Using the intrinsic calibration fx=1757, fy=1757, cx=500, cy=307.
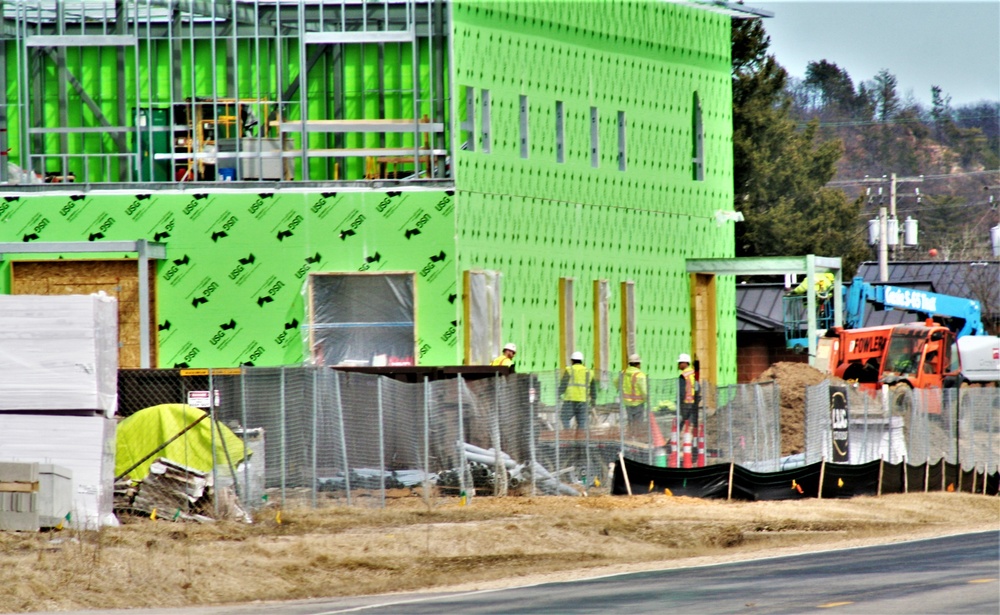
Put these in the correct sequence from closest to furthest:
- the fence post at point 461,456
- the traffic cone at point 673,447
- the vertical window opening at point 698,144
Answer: the fence post at point 461,456 < the traffic cone at point 673,447 < the vertical window opening at point 698,144

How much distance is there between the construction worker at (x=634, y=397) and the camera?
29453 millimetres

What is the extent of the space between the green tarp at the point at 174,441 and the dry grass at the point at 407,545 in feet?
3.41

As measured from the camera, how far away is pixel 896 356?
45.3 metres

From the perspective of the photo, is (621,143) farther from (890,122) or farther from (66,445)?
(890,122)

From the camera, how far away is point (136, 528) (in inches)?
856

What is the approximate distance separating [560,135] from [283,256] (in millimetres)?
7723

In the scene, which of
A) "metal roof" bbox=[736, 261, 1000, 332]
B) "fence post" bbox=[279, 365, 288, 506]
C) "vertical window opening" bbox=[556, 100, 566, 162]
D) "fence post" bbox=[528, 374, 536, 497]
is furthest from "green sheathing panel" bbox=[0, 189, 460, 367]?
"metal roof" bbox=[736, 261, 1000, 332]

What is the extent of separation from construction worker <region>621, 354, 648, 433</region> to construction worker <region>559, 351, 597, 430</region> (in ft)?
2.65

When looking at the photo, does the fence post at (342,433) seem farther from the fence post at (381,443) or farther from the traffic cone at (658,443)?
the traffic cone at (658,443)

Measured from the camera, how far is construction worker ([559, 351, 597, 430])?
28219 millimetres

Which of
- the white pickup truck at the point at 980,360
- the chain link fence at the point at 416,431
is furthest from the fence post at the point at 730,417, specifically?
the white pickup truck at the point at 980,360

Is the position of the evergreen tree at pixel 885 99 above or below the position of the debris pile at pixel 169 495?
above

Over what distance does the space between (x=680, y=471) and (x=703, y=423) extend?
8.62 ft

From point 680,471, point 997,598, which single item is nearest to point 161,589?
point 997,598
